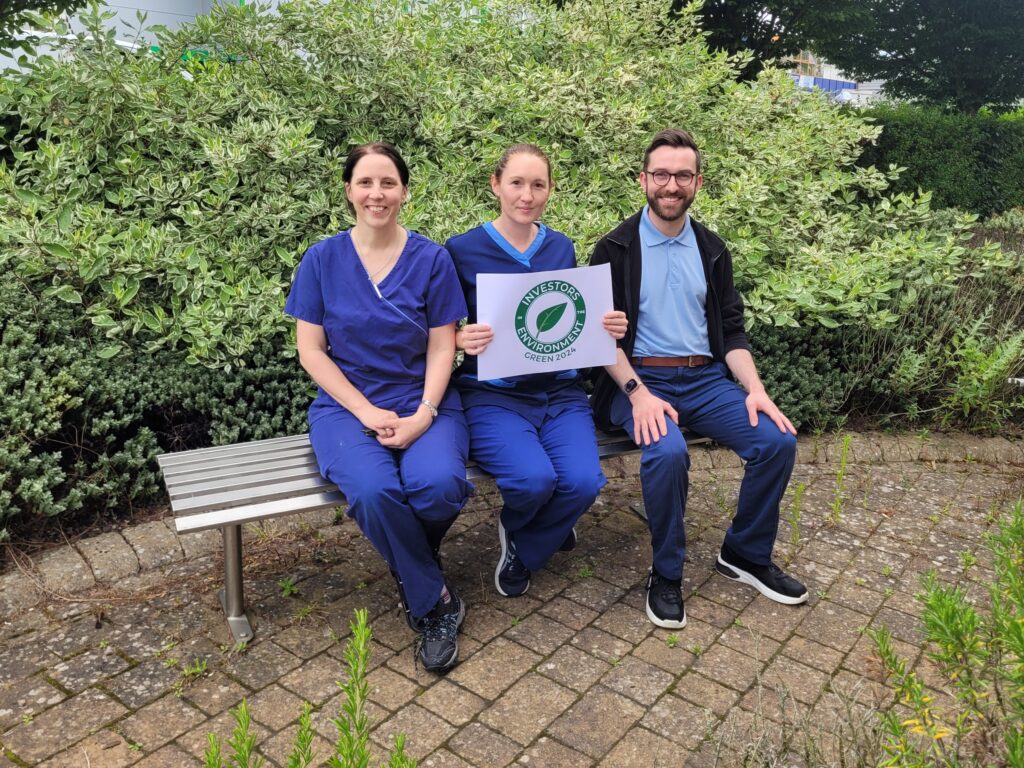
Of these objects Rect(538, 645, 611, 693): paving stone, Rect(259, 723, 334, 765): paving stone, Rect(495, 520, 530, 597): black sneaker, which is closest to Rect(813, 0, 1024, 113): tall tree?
Rect(495, 520, 530, 597): black sneaker

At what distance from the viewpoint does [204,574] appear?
3.47 metres

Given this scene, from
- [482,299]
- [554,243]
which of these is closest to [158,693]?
[482,299]

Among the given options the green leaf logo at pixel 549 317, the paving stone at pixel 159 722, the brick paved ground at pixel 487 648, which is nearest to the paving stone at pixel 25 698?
the brick paved ground at pixel 487 648

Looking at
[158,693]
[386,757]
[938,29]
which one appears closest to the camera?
[386,757]

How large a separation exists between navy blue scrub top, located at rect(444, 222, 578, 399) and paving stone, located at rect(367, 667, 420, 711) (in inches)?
42.6

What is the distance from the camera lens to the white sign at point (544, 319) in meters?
3.28

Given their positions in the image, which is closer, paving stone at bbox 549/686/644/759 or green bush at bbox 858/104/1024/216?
paving stone at bbox 549/686/644/759

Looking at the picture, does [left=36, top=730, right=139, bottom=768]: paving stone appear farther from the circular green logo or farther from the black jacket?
the black jacket

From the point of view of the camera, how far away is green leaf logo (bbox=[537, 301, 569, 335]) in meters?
3.35

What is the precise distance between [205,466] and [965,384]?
4.34 metres

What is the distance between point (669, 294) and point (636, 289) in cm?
14

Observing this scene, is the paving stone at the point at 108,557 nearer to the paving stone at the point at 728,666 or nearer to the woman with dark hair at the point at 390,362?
the woman with dark hair at the point at 390,362

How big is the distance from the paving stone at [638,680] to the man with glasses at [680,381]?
1.04 ft

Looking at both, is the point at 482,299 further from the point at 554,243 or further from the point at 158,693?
the point at 158,693
